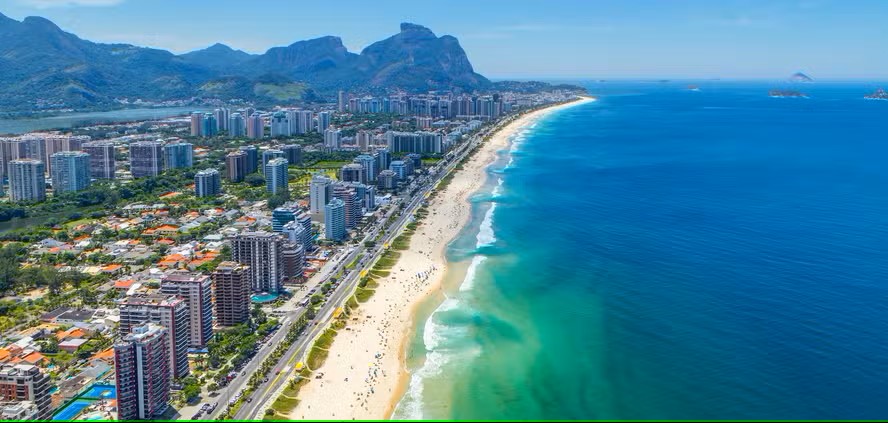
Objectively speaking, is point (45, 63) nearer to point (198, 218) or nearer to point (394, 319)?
point (198, 218)

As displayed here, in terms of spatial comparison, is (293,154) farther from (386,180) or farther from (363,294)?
(363,294)

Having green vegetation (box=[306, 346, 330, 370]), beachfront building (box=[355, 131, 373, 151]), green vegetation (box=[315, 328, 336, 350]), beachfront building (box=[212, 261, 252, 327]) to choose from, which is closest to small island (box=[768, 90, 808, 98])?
beachfront building (box=[355, 131, 373, 151])

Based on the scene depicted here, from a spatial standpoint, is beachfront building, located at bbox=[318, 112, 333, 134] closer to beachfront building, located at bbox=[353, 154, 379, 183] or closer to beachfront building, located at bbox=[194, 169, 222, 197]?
beachfront building, located at bbox=[353, 154, 379, 183]

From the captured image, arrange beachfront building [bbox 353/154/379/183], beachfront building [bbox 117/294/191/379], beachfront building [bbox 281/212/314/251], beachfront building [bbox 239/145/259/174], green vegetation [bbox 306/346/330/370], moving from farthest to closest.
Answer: beachfront building [bbox 239/145/259/174] → beachfront building [bbox 353/154/379/183] → beachfront building [bbox 281/212/314/251] → green vegetation [bbox 306/346/330/370] → beachfront building [bbox 117/294/191/379]

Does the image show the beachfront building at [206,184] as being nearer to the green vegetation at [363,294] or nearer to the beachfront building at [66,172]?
the beachfront building at [66,172]

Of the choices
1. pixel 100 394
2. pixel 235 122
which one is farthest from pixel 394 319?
pixel 235 122

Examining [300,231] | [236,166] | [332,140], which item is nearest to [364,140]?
[332,140]

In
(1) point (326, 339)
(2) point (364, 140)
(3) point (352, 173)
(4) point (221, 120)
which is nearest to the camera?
(1) point (326, 339)
